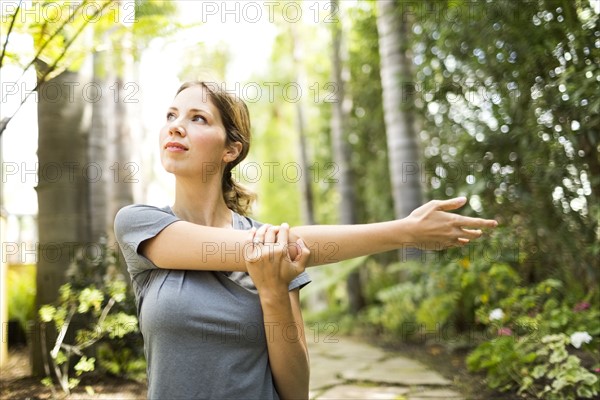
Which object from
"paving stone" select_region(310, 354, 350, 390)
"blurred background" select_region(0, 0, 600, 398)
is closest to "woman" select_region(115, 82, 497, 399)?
"blurred background" select_region(0, 0, 600, 398)

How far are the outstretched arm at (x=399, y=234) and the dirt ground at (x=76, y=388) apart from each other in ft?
6.46

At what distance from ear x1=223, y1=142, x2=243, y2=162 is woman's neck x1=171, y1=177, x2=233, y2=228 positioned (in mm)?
85

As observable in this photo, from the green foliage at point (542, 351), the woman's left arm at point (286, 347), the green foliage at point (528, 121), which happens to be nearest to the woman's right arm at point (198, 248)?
the woman's left arm at point (286, 347)

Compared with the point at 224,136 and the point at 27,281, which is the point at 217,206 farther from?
the point at 27,281

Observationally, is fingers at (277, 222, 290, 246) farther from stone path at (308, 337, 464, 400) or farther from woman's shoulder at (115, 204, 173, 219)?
stone path at (308, 337, 464, 400)

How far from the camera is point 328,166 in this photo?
8844mm

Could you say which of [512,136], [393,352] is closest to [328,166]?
[393,352]

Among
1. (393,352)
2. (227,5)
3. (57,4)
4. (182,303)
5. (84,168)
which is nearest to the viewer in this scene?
(182,303)

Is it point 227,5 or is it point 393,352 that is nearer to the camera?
point 227,5

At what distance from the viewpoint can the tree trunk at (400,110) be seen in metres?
5.38

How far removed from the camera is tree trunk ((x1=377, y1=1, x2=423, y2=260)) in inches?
212

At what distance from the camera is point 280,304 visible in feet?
4.42

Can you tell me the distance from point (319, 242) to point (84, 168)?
2269 millimetres

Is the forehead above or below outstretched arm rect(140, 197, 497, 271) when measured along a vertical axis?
above
